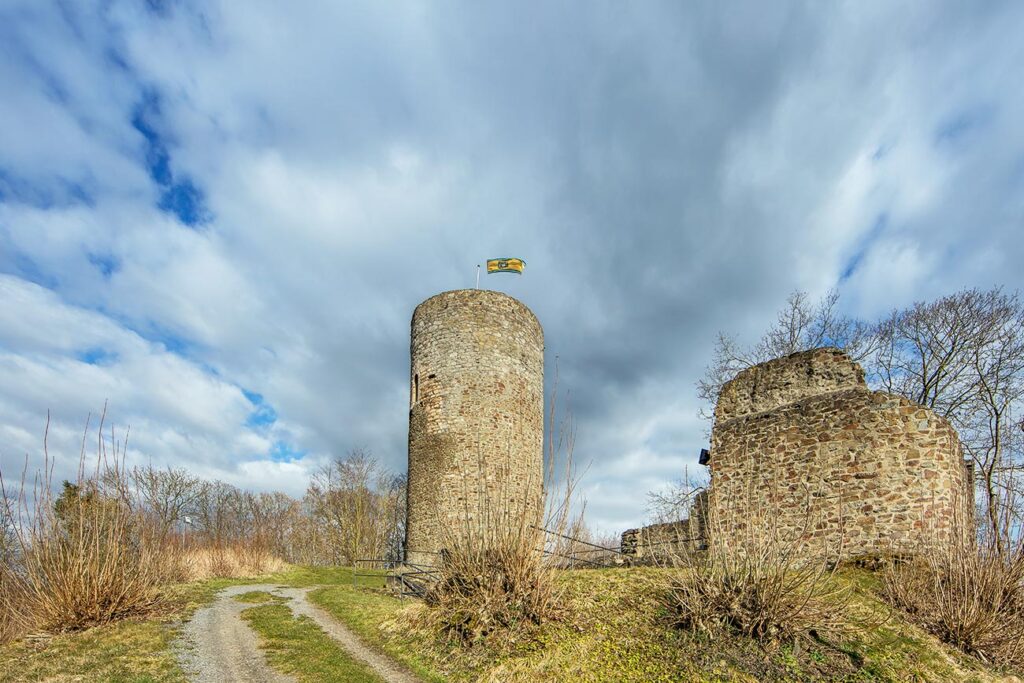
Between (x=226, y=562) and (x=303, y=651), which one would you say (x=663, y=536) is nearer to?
(x=303, y=651)

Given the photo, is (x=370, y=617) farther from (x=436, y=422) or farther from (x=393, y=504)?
(x=393, y=504)

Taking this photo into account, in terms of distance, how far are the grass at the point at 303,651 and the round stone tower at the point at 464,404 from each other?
4691mm

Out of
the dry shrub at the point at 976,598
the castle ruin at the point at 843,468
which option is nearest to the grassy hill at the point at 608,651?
the dry shrub at the point at 976,598

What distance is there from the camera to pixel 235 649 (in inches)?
284

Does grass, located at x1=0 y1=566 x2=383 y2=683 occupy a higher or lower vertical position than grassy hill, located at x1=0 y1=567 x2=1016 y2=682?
lower

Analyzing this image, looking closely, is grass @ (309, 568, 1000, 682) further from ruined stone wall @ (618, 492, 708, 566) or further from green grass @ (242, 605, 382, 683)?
ruined stone wall @ (618, 492, 708, 566)

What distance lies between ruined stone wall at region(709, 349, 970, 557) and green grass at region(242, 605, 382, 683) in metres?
5.13

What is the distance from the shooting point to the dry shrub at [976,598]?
19.3 feet

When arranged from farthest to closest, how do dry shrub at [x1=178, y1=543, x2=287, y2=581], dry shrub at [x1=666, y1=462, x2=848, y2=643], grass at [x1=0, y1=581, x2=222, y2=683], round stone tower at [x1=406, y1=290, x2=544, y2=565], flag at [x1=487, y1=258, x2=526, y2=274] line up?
flag at [x1=487, y1=258, x2=526, y2=274], dry shrub at [x1=178, y1=543, x2=287, y2=581], round stone tower at [x1=406, y1=290, x2=544, y2=565], grass at [x1=0, y1=581, x2=222, y2=683], dry shrub at [x1=666, y1=462, x2=848, y2=643]

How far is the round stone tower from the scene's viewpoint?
13719mm

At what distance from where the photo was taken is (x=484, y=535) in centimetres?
674

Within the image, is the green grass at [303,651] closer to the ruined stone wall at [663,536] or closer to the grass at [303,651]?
the grass at [303,651]

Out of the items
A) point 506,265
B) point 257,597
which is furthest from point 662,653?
point 506,265

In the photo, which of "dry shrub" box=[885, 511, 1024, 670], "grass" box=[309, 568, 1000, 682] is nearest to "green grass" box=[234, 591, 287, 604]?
"grass" box=[309, 568, 1000, 682]
